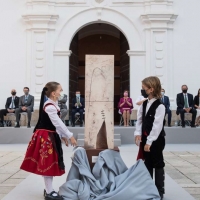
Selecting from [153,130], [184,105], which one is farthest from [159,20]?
[153,130]

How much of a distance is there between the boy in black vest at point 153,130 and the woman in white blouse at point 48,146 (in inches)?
35.0

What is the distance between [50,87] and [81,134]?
25.5ft

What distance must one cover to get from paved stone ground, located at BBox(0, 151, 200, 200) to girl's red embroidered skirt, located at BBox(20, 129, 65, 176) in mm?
748

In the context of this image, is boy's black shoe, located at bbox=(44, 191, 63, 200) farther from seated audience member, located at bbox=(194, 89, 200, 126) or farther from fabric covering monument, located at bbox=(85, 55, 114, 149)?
seated audience member, located at bbox=(194, 89, 200, 126)

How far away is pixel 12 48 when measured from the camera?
15.0 meters

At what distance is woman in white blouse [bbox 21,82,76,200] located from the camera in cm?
486

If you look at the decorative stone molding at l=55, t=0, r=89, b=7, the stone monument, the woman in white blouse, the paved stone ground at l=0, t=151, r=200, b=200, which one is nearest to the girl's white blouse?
the woman in white blouse

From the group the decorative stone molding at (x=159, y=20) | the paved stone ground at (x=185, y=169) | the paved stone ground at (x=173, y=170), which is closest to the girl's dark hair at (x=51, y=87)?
the paved stone ground at (x=173, y=170)

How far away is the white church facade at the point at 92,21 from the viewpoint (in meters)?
14.9

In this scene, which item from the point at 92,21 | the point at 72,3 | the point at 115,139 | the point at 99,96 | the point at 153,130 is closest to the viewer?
the point at 153,130

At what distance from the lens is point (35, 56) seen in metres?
14.9

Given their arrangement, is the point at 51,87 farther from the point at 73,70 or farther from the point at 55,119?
the point at 73,70

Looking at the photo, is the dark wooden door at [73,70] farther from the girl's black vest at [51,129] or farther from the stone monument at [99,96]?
the girl's black vest at [51,129]

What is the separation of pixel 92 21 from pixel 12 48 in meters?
3.23
